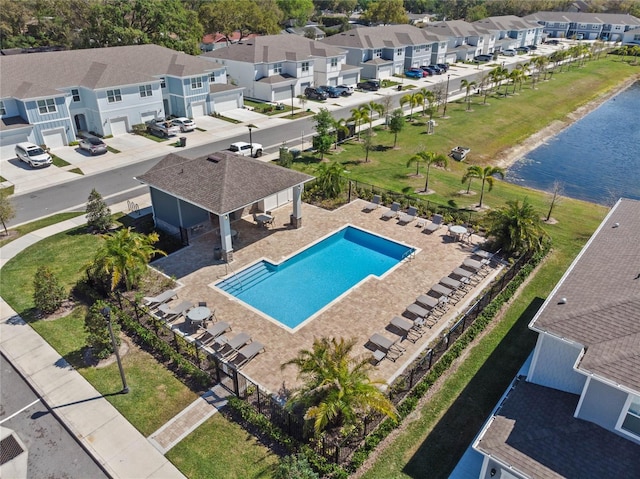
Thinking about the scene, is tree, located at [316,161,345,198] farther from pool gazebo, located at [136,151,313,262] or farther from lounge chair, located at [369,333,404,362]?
lounge chair, located at [369,333,404,362]

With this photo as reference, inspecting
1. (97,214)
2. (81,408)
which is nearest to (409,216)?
(97,214)

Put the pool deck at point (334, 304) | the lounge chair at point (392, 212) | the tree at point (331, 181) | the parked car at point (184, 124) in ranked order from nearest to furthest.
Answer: the pool deck at point (334, 304) → the lounge chair at point (392, 212) → the tree at point (331, 181) → the parked car at point (184, 124)

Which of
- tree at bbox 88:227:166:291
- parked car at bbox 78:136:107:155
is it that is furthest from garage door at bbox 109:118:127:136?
tree at bbox 88:227:166:291

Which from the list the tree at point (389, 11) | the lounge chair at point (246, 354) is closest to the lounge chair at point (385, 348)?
the lounge chair at point (246, 354)

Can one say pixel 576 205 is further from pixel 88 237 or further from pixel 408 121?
pixel 88 237

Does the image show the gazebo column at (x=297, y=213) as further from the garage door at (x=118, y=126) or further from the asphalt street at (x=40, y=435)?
the garage door at (x=118, y=126)

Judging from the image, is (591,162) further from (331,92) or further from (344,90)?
(331,92)

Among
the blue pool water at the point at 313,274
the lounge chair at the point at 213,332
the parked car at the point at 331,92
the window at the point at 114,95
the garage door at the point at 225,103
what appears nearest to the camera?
the lounge chair at the point at 213,332
